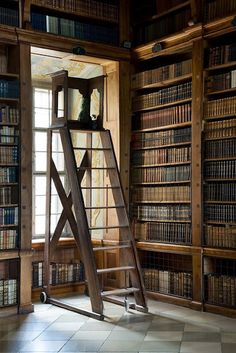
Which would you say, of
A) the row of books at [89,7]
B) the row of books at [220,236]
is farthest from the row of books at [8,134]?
the row of books at [220,236]

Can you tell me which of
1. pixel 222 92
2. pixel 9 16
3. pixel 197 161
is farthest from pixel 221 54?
pixel 9 16

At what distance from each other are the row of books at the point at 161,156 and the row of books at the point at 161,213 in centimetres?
55

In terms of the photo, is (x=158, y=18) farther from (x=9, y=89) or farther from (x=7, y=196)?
(x=7, y=196)

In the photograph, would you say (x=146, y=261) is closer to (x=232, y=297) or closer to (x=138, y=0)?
(x=232, y=297)

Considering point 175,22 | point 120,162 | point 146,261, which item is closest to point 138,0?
point 175,22

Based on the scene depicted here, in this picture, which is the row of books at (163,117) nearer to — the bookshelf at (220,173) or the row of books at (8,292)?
the bookshelf at (220,173)

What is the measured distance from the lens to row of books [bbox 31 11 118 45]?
6.42m

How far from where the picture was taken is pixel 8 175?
6.11m

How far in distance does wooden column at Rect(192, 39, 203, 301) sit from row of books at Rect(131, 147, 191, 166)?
197 millimetres

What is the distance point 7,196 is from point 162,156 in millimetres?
1919

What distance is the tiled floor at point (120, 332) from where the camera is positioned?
15.6ft

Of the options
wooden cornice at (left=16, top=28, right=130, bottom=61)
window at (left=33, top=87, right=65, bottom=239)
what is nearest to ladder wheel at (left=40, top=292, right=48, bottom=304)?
window at (left=33, top=87, right=65, bottom=239)

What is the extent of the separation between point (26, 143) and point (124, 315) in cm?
219

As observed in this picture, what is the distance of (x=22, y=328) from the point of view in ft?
17.7
